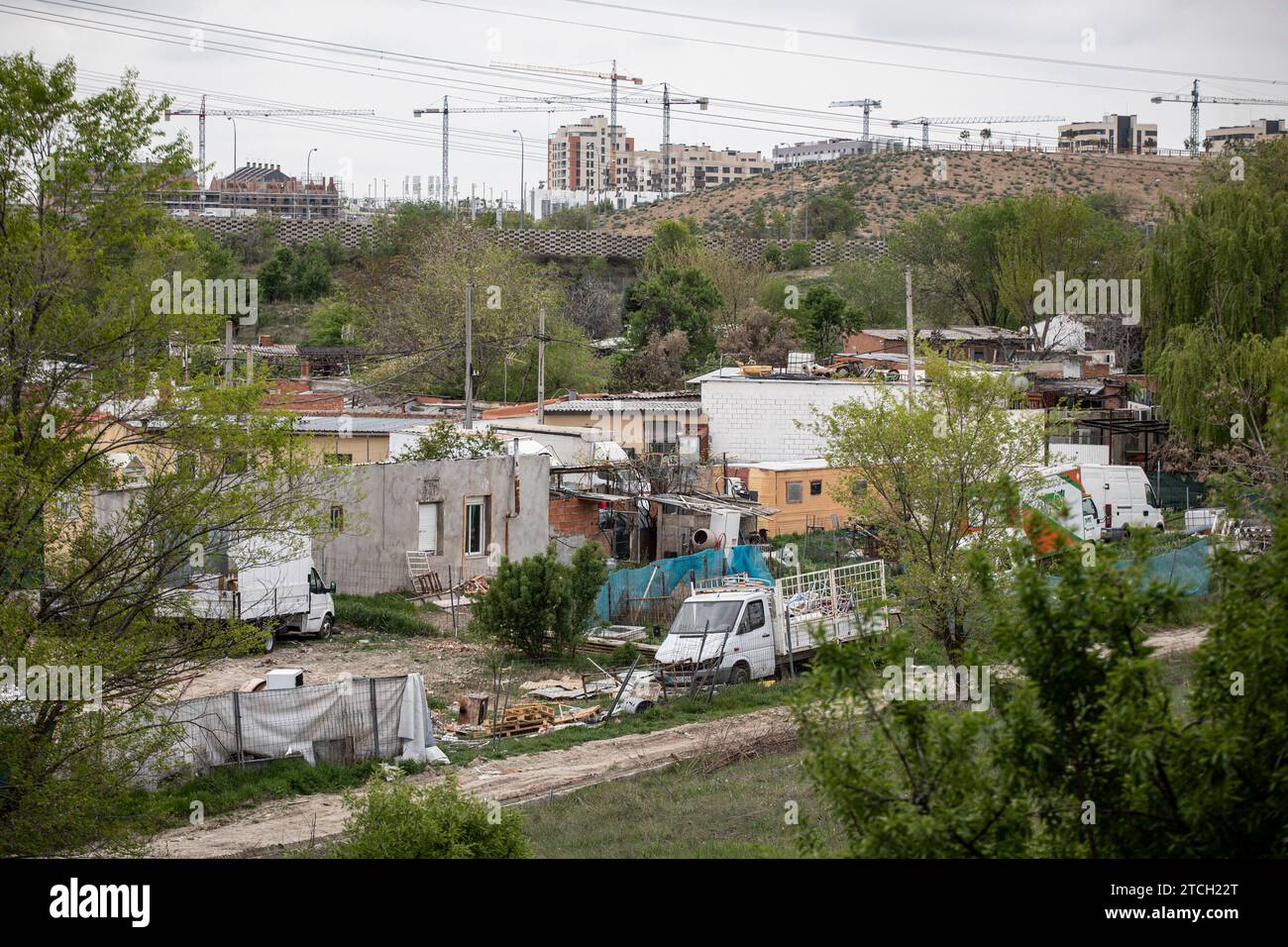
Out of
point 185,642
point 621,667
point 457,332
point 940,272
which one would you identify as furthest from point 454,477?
point 940,272

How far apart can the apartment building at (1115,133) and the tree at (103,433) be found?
548 ft

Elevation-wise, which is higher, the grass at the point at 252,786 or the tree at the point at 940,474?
the tree at the point at 940,474

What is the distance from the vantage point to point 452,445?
30.5 m

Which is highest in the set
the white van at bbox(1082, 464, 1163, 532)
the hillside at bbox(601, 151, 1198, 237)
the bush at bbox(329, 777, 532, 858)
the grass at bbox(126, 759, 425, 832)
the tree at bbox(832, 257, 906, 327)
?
the hillside at bbox(601, 151, 1198, 237)

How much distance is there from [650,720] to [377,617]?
818 centimetres

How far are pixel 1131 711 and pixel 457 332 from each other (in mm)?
52632

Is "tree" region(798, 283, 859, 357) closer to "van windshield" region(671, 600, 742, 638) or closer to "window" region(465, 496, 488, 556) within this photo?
"window" region(465, 496, 488, 556)

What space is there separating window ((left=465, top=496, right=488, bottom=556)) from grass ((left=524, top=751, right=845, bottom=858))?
14218mm

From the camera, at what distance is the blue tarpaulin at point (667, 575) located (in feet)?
88.1

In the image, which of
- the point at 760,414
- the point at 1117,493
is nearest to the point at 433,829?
the point at 1117,493

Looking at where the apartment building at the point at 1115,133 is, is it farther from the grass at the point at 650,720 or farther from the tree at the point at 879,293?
the grass at the point at 650,720

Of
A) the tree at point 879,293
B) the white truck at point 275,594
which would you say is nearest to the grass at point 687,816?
the white truck at point 275,594

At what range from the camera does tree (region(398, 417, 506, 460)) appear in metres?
30.1

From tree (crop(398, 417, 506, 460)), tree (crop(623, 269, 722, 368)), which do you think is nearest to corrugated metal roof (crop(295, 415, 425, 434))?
tree (crop(398, 417, 506, 460))
